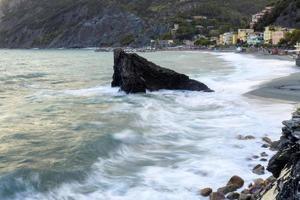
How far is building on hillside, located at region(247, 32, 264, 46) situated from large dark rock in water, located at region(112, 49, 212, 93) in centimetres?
12637

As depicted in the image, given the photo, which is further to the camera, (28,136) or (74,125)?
(74,125)

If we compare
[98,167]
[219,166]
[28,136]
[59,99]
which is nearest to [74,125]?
[28,136]

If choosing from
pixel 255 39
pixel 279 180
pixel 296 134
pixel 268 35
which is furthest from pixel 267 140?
pixel 255 39

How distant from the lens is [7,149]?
17.7 meters

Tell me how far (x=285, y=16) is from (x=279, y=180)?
163560 mm

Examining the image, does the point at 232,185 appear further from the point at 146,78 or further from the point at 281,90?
the point at 146,78

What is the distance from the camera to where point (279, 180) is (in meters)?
9.25

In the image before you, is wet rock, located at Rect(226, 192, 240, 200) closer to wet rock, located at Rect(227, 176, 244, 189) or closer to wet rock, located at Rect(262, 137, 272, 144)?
wet rock, located at Rect(227, 176, 244, 189)

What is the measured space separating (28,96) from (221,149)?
77.6 feet

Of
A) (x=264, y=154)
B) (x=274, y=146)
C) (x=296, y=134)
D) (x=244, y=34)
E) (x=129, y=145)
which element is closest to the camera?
(x=296, y=134)

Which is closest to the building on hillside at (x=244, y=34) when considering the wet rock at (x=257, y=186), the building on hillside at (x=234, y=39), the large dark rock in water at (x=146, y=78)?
the building on hillside at (x=234, y=39)

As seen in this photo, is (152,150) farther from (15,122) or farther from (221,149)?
(15,122)

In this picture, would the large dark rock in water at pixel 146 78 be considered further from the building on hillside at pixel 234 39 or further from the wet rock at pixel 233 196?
the building on hillside at pixel 234 39

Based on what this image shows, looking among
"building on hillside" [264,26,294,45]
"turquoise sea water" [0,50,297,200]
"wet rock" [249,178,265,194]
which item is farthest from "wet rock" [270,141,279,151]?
"building on hillside" [264,26,294,45]
